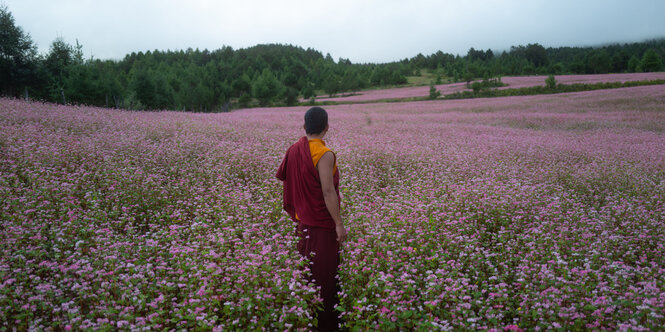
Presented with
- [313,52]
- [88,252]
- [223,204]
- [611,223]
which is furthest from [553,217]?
[313,52]

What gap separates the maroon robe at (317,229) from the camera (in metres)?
4.01

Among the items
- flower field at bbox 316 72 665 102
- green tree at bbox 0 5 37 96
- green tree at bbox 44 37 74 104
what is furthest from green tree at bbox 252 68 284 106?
green tree at bbox 0 5 37 96

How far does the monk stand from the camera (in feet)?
12.8

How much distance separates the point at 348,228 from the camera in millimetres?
5285

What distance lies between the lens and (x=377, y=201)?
6.56 metres

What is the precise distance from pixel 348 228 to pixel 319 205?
54.3 inches

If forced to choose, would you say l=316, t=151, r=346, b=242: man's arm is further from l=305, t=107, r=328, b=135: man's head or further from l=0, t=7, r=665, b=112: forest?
l=0, t=7, r=665, b=112: forest

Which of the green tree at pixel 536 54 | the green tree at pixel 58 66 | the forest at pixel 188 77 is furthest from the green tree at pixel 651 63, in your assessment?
the green tree at pixel 58 66

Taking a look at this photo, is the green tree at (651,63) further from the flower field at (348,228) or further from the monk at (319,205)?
the monk at (319,205)

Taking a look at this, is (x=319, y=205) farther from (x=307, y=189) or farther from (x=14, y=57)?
(x=14, y=57)

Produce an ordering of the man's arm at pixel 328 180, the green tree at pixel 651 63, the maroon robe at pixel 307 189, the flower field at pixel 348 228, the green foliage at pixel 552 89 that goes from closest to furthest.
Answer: the flower field at pixel 348 228 → the man's arm at pixel 328 180 → the maroon robe at pixel 307 189 → the green foliage at pixel 552 89 → the green tree at pixel 651 63

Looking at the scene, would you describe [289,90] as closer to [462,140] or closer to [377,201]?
[462,140]

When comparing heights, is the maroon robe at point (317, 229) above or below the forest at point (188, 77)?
below

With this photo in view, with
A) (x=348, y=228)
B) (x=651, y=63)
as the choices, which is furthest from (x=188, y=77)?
(x=651, y=63)
